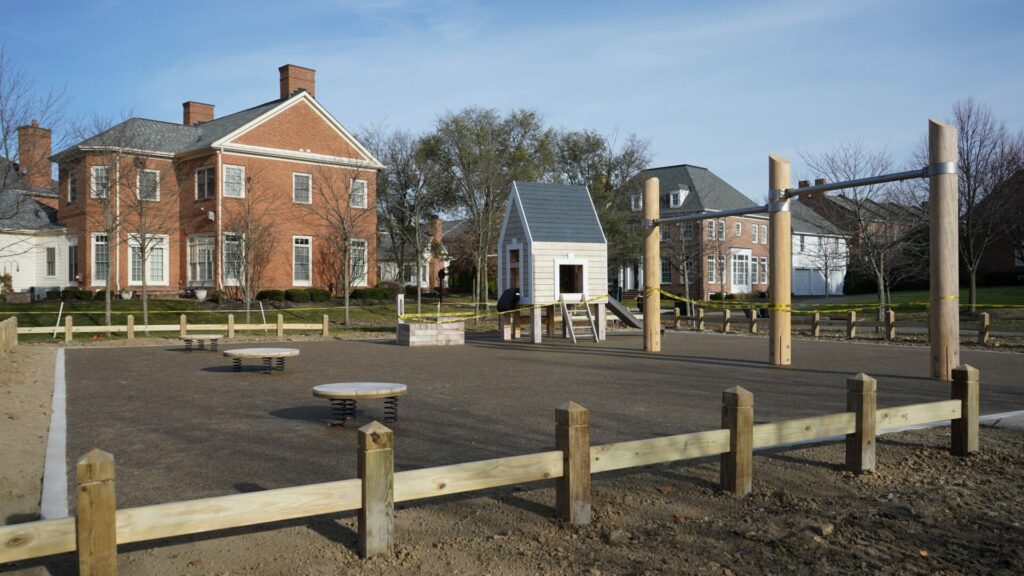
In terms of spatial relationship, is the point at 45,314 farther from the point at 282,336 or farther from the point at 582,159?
the point at 582,159

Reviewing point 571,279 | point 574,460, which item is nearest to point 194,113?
point 571,279

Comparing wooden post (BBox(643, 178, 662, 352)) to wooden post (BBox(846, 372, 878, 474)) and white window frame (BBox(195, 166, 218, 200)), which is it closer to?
wooden post (BBox(846, 372, 878, 474))

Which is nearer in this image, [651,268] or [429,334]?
[651,268]

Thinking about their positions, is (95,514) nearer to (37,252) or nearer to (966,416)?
(966,416)

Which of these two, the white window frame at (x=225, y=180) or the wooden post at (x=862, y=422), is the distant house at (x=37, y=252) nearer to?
the white window frame at (x=225, y=180)

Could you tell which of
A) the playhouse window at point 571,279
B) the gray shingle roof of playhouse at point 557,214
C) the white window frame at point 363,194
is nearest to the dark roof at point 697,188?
the white window frame at point 363,194

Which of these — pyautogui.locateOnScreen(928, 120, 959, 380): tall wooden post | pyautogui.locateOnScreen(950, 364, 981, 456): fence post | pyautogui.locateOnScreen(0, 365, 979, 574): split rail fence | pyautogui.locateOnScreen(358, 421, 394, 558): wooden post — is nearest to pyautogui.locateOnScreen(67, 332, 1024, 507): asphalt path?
pyautogui.locateOnScreen(928, 120, 959, 380): tall wooden post

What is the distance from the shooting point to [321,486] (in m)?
4.62

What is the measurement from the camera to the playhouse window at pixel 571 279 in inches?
984

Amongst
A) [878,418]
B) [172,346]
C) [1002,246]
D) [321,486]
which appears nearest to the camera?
[321,486]

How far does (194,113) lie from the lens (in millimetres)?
42312

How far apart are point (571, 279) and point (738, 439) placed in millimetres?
20828

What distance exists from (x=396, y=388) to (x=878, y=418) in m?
5.22

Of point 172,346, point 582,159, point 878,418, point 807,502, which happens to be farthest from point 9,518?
point 582,159
